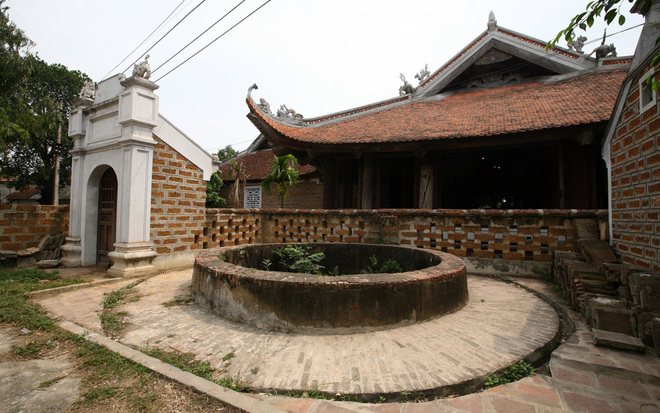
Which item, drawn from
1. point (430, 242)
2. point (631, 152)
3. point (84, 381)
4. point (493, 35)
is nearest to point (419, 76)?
point (493, 35)

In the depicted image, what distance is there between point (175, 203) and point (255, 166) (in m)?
12.5

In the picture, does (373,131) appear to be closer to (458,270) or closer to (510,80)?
(510,80)

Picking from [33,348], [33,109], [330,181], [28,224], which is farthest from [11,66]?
[33,348]

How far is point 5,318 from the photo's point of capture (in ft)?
11.4

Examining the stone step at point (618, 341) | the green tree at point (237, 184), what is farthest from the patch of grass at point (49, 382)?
the green tree at point (237, 184)

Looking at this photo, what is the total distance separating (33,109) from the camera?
750 inches

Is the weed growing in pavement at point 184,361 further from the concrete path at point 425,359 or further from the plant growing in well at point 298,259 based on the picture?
the plant growing in well at point 298,259

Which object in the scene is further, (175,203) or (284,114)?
(284,114)

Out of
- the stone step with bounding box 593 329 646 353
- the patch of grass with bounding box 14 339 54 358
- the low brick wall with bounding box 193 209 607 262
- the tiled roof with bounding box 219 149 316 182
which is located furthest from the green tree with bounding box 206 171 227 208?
the stone step with bounding box 593 329 646 353

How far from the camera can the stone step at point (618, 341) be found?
259cm

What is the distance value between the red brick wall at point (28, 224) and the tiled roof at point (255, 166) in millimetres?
10161

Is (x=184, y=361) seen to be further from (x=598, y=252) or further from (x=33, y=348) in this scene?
(x=598, y=252)

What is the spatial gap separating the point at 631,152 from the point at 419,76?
1035 centimetres

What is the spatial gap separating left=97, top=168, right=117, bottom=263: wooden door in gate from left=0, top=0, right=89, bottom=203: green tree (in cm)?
1262
